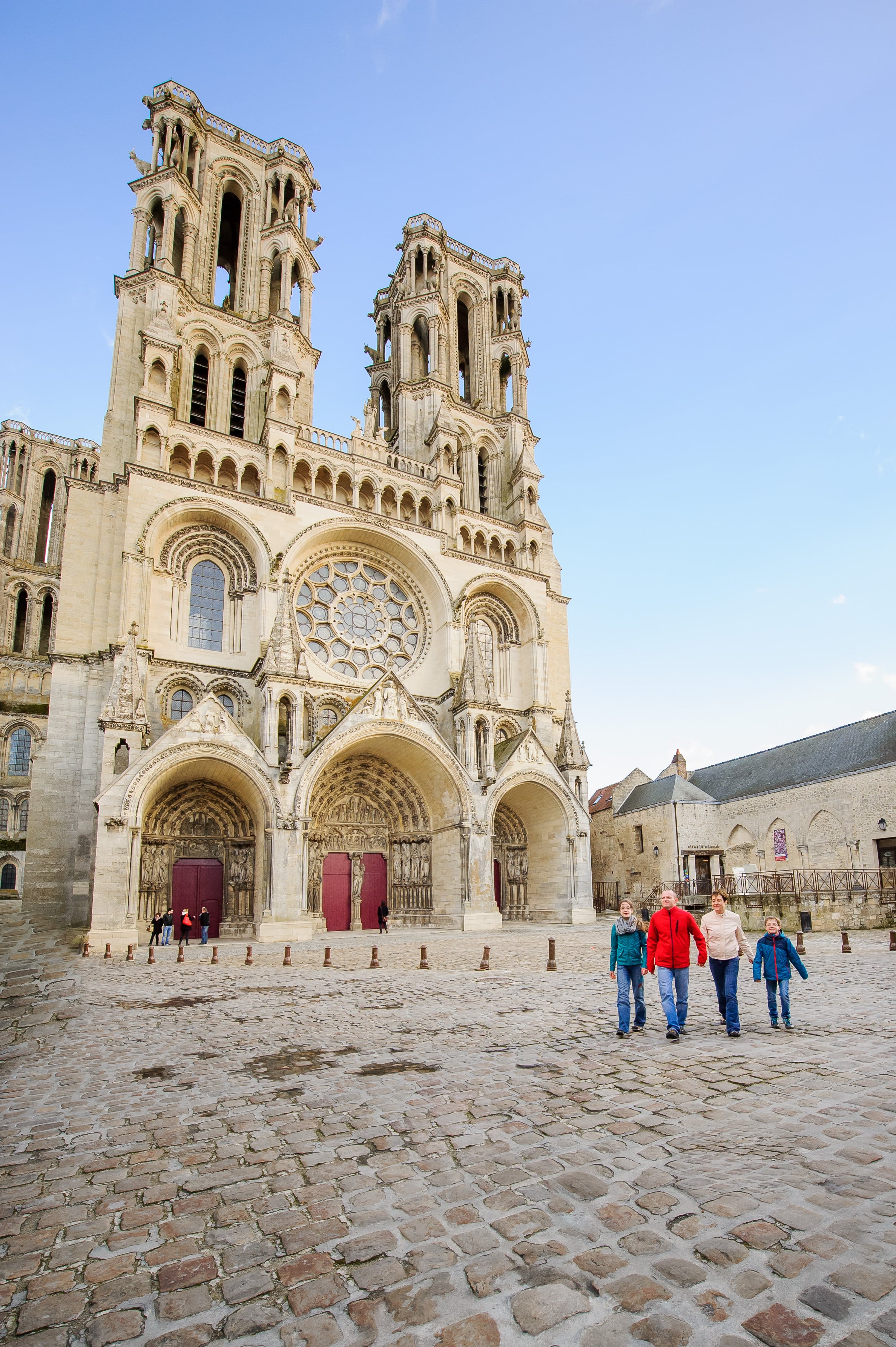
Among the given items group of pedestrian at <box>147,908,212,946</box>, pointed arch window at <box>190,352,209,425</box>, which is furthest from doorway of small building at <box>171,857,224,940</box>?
pointed arch window at <box>190,352,209,425</box>

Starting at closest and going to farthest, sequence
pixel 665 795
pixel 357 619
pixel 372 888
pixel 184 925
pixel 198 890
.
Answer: pixel 184 925, pixel 198 890, pixel 372 888, pixel 357 619, pixel 665 795

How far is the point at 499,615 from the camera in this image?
31078mm

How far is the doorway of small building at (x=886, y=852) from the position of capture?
25.1 m

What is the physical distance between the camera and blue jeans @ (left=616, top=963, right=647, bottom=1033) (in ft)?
22.5

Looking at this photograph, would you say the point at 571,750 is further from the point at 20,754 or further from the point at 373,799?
the point at 20,754

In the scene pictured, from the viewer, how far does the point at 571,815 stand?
2670 cm

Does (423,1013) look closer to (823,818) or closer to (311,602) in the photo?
(311,602)

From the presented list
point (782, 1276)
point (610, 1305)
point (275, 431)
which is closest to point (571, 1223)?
point (610, 1305)

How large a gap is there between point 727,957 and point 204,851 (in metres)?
19.0

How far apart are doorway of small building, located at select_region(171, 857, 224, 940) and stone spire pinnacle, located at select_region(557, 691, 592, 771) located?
43.4 feet

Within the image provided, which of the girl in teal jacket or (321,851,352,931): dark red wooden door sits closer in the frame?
the girl in teal jacket

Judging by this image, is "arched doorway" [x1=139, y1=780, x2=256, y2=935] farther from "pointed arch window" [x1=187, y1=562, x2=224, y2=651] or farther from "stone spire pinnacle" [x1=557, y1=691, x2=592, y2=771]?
"stone spire pinnacle" [x1=557, y1=691, x2=592, y2=771]

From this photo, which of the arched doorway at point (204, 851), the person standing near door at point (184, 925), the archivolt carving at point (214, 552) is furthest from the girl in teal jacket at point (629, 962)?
the archivolt carving at point (214, 552)

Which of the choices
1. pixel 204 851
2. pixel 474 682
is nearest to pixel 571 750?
pixel 474 682
